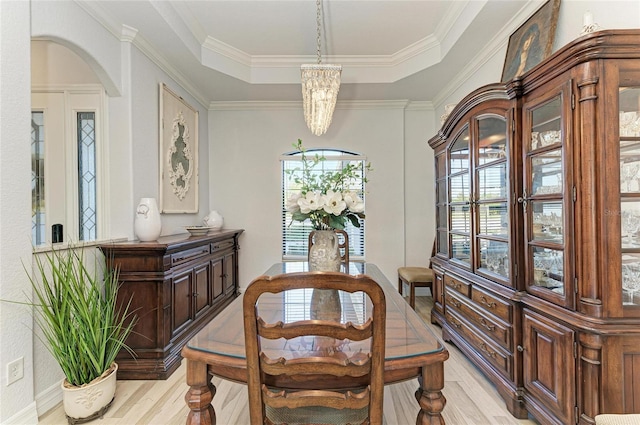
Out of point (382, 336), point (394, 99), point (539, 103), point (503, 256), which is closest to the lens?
point (382, 336)

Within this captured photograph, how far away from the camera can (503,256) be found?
6.81ft

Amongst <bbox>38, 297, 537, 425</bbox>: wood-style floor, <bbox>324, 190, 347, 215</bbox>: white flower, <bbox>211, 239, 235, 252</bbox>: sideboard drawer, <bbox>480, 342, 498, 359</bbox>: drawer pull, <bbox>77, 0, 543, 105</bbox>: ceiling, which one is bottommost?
<bbox>38, 297, 537, 425</bbox>: wood-style floor

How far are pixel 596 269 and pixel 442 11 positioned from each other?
2.59 m

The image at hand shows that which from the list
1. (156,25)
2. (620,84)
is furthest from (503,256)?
(156,25)

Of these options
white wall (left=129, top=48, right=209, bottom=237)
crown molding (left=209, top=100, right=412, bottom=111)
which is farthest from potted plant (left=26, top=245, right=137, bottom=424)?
crown molding (left=209, top=100, right=412, bottom=111)

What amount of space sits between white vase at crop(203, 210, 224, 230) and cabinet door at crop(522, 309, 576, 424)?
3.58 m

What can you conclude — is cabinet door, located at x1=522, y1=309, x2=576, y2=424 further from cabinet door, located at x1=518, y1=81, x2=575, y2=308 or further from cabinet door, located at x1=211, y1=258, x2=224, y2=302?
cabinet door, located at x1=211, y1=258, x2=224, y2=302

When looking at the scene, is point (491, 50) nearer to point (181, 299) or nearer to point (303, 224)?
point (303, 224)

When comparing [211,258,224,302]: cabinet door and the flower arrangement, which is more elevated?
the flower arrangement

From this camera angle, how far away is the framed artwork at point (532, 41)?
2.17 meters

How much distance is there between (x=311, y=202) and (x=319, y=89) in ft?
4.28

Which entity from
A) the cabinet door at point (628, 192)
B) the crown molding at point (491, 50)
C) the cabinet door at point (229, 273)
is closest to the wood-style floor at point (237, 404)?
the cabinet door at point (628, 192)

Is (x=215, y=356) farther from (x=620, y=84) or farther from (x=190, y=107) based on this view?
(x=190, y=107)

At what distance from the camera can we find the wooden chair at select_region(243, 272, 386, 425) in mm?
854
